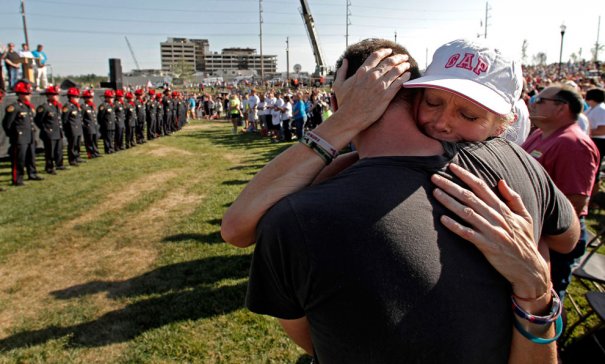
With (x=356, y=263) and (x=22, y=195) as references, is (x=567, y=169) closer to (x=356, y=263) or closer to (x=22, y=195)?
(x=356, y=263)

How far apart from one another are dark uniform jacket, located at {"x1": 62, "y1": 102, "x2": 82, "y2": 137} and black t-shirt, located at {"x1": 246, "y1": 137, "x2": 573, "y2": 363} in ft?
42.1

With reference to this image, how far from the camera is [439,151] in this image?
3.66 ft

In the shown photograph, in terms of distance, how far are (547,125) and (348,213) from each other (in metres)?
3.21

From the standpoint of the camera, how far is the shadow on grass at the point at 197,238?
231 inches

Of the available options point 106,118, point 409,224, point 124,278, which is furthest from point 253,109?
point 409,224

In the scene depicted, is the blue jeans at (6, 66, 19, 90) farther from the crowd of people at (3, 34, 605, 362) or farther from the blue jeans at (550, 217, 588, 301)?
the blue jeans at (550, 217, 588, 301)

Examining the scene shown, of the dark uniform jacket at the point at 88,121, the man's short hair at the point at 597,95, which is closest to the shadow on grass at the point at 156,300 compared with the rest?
the man's short hair at the point at 597,95

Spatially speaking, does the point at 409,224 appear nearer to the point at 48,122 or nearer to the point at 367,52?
the point at 367,52

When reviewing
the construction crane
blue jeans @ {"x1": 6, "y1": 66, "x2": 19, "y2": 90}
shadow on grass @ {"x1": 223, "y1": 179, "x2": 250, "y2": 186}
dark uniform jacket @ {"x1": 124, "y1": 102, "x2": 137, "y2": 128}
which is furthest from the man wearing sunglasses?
the construction crane

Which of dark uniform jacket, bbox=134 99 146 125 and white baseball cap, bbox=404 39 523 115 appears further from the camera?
dark uniform jacket, bbox=134 99 146 125

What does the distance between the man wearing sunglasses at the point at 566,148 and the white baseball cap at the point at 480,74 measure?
1.99 meters

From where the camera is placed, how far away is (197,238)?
19.7 feet

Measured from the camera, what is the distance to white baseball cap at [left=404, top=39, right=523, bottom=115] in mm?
1157

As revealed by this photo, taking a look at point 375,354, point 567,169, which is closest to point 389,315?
point 375,354
